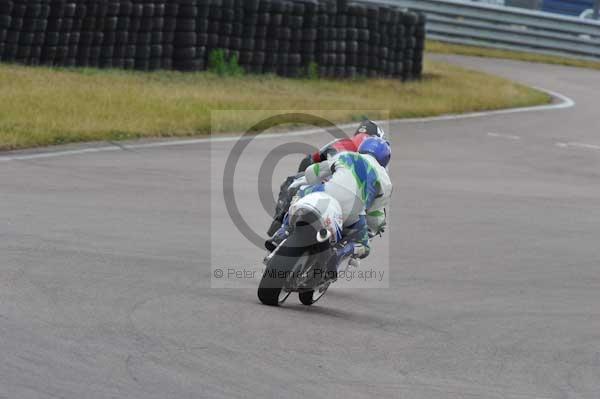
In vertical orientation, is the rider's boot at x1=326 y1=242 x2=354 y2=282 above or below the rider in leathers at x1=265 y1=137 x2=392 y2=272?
below

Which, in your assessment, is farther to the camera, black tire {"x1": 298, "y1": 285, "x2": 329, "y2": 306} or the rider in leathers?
black tire {"x1": 298, "y1": 285, "x2": 329, "y2": 306}

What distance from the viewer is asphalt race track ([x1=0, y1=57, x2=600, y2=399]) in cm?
622

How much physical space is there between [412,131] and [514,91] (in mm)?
6249

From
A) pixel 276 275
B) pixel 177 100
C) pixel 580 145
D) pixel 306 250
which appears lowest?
pixel 580 145

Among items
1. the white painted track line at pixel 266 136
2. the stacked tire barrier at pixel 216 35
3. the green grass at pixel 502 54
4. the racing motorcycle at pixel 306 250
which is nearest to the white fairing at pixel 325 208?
the racing motorcycle at pixel 306 250

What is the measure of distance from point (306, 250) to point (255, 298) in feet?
2.53

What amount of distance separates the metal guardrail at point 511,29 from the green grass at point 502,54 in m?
0.25

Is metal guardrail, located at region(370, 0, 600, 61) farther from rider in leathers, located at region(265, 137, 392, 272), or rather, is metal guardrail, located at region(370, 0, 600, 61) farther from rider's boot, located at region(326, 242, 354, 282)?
rider's boot, located at region(326, 242, 354, 282)

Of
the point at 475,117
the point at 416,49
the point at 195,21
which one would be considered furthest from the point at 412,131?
the point at 416,49

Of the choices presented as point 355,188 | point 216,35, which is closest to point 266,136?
point 216,35

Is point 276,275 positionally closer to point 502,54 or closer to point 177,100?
point 177,100

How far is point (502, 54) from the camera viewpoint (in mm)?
32250

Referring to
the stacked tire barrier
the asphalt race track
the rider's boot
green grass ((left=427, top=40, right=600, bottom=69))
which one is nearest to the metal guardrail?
green grass ((left=427, top=40, right=600, bottom=69))

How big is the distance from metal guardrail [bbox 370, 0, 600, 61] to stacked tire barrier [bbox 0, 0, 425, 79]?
845 centimetres
